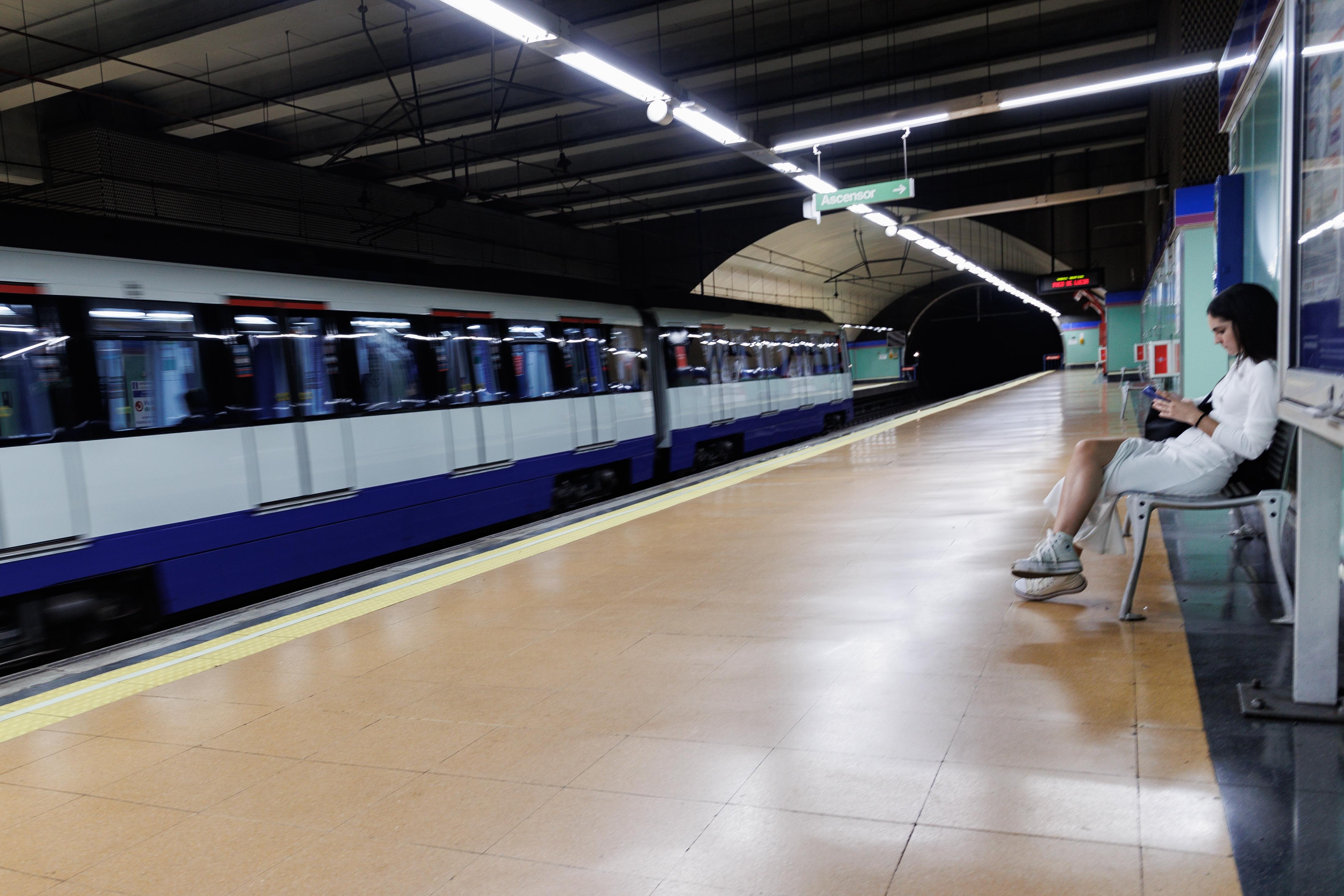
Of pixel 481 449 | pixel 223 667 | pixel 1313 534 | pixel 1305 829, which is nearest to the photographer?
pixel 1305 829

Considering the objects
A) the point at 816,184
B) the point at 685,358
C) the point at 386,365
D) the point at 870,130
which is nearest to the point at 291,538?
the point at 386,365

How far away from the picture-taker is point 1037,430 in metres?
12.8

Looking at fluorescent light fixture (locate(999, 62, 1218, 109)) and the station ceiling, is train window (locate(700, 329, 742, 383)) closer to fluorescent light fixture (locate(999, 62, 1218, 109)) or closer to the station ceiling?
the station ceiling

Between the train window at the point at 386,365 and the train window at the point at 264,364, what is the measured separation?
72 centimetres

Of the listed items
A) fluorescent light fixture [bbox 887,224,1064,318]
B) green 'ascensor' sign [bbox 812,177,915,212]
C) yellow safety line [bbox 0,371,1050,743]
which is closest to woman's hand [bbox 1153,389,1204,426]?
yellow safety line [bbox 0,371,1050,743]

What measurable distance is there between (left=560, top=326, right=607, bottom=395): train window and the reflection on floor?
290 inches

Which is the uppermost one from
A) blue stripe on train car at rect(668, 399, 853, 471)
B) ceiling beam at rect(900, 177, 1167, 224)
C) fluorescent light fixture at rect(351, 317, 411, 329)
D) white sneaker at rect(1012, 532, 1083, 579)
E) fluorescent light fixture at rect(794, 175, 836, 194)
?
ceiling beam at rect(900, 177, 1167, 224)

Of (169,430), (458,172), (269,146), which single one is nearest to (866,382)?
(458,172)

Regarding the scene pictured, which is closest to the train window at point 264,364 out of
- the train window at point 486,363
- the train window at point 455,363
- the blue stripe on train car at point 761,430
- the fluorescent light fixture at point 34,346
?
the fluorescent light fixture at point 34,346

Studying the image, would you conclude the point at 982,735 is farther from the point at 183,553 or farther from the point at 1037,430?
the point at 1037,430

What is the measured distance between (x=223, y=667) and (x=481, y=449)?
16.0ft

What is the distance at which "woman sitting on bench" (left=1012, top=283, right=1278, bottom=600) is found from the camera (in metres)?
3.55

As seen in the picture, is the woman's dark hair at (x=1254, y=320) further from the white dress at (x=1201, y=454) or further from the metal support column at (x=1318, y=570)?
the metal support column at (x=1318, y=570)

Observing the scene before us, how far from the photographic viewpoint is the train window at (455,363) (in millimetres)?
8430
